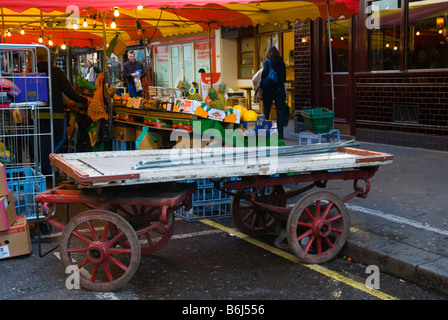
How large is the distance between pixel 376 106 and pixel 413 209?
16.2 feet

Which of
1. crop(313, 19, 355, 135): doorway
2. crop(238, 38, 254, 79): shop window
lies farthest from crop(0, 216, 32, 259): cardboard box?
crop(238, 38, 254, 79): shop window

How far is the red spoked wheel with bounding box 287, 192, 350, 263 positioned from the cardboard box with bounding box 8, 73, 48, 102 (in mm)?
3326

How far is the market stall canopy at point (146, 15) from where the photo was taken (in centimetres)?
728

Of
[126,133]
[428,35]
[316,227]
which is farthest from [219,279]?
[428,35]

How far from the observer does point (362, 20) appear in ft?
35.5

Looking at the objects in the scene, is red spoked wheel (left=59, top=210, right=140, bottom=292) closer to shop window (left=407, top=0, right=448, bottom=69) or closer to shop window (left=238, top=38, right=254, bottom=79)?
shop window (left=407, top=0, right=448, bottom=69)

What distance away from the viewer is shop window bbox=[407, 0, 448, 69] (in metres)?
9.36

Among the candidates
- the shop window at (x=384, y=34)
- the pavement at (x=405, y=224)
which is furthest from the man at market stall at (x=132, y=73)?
the pavement at (x=405, y=224)

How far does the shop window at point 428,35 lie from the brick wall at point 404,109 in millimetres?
254

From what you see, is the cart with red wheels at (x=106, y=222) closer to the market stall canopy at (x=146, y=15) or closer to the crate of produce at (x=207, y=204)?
the crate of produce at (x=207, y=204)

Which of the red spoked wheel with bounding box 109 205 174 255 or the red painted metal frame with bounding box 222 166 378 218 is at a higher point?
the red painted metal frame with bounding box 222 166 378 218

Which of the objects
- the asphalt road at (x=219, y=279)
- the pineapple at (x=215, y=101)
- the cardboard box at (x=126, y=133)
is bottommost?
the asphalt road at (x=219, y=279)

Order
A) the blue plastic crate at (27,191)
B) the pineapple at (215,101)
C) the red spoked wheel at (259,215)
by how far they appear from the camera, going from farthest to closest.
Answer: the pineapple at (215,101), the blue plastic crate at (27,191), the red spoked wheel at (259,215)

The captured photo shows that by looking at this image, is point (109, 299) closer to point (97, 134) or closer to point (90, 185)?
point (90, 185)
